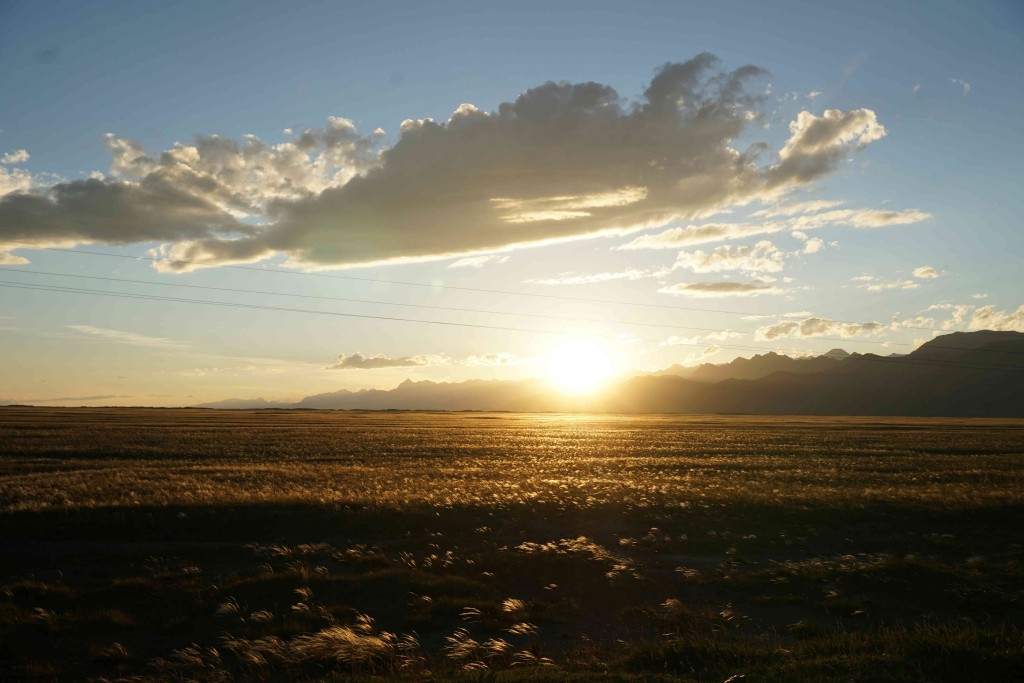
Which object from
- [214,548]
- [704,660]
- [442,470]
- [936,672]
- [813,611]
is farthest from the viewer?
[442,470]

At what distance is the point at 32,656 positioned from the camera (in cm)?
1040

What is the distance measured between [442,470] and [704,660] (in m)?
27.2

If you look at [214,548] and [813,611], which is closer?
[813,611]

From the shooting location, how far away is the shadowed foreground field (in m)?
9.68

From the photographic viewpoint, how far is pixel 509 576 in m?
15.5

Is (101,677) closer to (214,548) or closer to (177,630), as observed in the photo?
(177,630)

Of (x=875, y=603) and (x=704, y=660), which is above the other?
(x=704, y=660)

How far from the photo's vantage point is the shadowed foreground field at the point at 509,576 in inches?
Answer: 381

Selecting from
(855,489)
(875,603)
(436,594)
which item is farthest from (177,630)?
(855,489)

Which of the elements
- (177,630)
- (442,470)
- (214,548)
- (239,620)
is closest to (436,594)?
(239,620)

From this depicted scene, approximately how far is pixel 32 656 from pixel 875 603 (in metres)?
15.9

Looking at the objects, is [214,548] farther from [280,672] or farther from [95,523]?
[280,672]

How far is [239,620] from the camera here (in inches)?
473

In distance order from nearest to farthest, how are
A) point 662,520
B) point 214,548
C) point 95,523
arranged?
point 214,548 → point 95,523 → point 662,520
